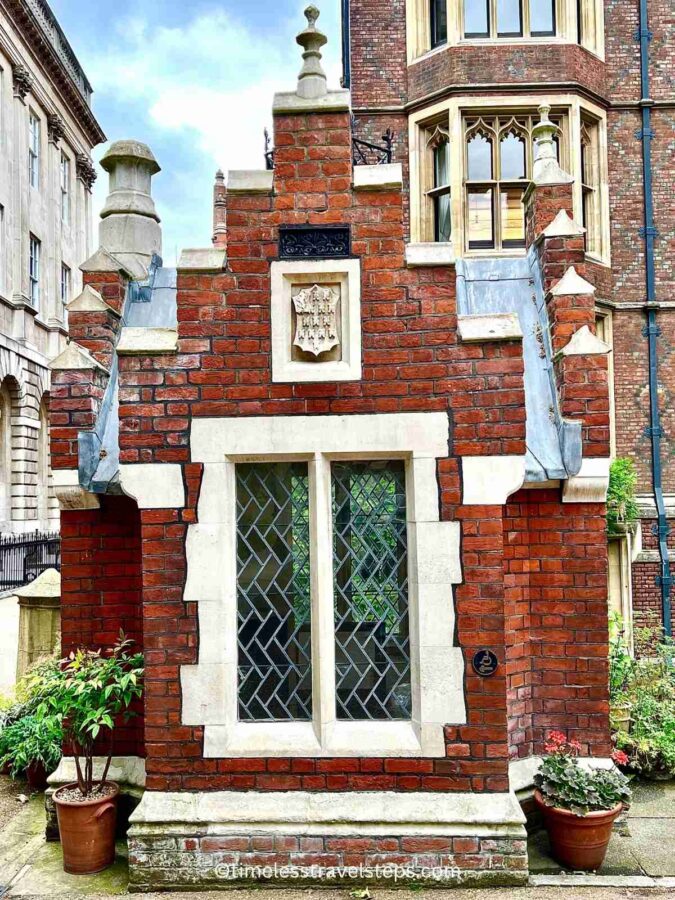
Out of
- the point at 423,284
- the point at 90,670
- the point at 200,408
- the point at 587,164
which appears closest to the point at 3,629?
the point at 90,670

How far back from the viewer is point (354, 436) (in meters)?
4.52

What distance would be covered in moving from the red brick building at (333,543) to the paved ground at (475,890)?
0.40 feet

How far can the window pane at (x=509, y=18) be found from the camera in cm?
1269

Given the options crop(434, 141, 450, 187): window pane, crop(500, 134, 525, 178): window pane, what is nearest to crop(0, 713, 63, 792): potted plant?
crop(434, 141, 450, 187): window pane

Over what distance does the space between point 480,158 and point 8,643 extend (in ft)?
36.6

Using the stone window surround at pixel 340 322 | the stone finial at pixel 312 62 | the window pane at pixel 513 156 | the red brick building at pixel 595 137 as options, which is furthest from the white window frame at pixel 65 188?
the stone window surround at pixel 340 322

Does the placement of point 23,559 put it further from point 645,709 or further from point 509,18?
point 645,709

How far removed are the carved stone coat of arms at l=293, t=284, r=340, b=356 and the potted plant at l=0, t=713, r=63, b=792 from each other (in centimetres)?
330

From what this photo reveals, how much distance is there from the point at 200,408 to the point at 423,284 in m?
1.57

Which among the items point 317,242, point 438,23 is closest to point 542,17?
point 438,23

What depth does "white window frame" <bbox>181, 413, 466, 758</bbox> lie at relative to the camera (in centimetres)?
443

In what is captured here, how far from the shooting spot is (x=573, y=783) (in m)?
4.49

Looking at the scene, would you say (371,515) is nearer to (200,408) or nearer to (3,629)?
(200,408)

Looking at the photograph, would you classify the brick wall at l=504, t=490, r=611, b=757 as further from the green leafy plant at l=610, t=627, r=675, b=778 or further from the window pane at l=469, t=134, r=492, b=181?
the window pane at l=469, t=134, r=492, b=181
